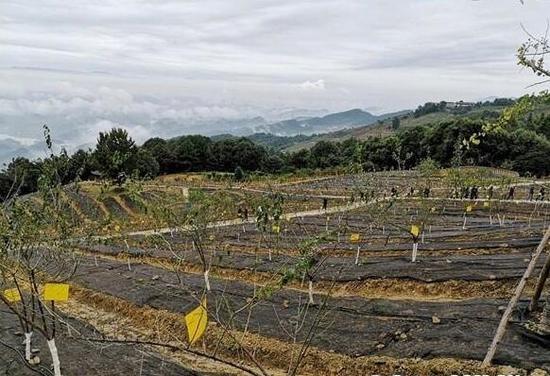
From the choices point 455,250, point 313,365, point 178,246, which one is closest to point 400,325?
point 313,365

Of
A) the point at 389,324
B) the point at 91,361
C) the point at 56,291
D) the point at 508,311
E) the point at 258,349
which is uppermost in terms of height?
the point at 56,291

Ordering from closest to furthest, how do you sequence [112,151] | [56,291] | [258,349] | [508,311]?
1. [508,311]
2. [56,291]
3. [258,349]
4. [112,151]

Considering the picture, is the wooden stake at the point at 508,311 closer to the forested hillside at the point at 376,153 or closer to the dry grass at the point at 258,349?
the dry grass at the point at 258,349

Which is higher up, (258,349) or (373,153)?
(373,153)

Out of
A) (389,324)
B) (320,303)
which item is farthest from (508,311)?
(320,303)

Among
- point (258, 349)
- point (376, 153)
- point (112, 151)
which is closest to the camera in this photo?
point (258, 349)

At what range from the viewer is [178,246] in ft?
95.9

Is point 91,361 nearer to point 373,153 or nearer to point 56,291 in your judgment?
point 56,291

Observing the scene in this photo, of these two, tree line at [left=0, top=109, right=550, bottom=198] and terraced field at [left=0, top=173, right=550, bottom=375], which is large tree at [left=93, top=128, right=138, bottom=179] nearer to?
tree line at [left=0, top=109, right=550, bottom=198]

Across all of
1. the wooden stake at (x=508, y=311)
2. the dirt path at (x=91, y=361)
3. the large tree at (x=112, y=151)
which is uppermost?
the large tree at (x=112, y=151)

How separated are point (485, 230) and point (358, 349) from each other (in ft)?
52.7

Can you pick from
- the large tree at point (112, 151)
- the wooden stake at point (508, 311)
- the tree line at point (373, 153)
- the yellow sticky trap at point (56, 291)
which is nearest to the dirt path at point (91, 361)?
the yellow sticky trap at point (56, 291)

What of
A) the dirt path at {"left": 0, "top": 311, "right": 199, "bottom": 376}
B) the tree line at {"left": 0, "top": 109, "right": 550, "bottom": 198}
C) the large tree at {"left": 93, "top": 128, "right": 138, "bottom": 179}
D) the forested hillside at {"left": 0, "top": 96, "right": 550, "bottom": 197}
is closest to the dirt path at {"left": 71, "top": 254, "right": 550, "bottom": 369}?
the dirt path at {"left": 0, "top": 311, "right": 199, "bottom": 376}

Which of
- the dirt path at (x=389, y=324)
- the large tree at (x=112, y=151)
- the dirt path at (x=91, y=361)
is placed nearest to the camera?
the dirt path at (x=389, y=324)
